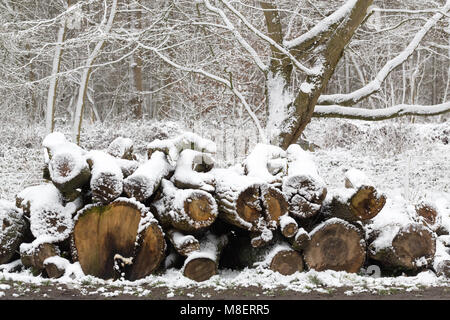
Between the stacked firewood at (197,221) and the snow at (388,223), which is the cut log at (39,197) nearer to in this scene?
the stacked firewood at (197,221)

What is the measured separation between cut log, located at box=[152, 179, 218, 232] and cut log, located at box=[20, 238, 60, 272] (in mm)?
916

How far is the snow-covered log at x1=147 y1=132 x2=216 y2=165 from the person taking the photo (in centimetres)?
434

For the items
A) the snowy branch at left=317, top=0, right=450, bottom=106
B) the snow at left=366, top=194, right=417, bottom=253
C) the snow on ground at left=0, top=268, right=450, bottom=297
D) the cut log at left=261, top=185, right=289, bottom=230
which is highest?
the snowy branch at left=317, top=0, right=450, bottom=106

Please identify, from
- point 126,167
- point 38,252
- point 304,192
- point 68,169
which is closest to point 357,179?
point 304,192

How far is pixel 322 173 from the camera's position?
34.0 feet

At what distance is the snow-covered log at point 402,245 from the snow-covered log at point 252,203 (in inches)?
35.2

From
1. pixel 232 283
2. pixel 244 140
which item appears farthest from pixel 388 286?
pixel 244 140

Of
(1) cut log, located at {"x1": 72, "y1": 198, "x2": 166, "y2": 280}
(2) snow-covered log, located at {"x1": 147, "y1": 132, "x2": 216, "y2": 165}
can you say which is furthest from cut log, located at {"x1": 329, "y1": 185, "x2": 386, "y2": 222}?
(1) cut log, located at {"x1": 72, "y1": 198, "x2": 166, "y2": 280}

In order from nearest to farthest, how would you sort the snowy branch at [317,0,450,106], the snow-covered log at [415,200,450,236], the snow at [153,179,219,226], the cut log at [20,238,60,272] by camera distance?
the snow at [153,179,219,226] < the cut log at [20,238,60,272] < the snow-covered log at [415,200,450,236] < the snowy branch at [317,0,450,106]

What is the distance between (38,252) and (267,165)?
6.62 feet

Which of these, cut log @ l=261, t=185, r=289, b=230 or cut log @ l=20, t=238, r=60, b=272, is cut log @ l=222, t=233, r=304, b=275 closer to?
cut log @ l=261, t=185, r=289, b=230

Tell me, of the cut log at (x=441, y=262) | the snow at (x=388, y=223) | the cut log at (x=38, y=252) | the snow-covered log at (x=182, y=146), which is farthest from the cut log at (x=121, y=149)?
the cut log at (x=441, y=262)

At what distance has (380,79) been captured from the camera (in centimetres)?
779

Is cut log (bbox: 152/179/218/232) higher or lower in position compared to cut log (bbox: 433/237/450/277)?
higher
